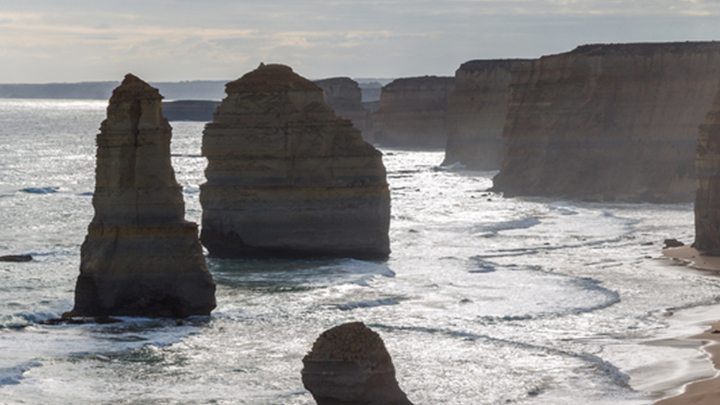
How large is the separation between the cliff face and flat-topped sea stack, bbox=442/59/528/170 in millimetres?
24954

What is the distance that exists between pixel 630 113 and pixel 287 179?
31.4 meters

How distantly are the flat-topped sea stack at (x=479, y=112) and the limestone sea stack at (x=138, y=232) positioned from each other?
62.2 m

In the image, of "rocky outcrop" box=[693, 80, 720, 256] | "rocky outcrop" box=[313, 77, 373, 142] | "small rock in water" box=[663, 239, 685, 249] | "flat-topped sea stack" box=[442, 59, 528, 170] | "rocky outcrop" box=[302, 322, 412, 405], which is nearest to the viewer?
"rocky outcrop" box=[302, 322, 412, 405]

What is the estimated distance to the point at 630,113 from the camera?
55375mm

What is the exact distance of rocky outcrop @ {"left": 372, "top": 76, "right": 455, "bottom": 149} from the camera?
372 feet

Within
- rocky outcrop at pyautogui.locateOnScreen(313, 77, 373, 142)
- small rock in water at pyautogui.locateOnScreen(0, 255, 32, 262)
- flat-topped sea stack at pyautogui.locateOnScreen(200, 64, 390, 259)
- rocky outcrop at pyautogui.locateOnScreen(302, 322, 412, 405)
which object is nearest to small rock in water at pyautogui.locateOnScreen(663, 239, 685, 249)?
flat-topped sea stack at pyautogui.locateOnScreen(200, 64, 390, 259)

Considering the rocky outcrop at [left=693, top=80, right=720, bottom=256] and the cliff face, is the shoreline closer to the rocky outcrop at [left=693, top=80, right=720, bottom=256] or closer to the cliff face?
the rocky outcrop at [left=693, top=80, right=720, bottom=256]

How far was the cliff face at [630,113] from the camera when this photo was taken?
55062 millimetres

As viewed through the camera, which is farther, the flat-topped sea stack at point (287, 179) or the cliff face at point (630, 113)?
the cliff face at point (630, 113)

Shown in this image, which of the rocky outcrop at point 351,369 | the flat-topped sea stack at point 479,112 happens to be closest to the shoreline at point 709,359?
the rocky outcrop at point 351,369

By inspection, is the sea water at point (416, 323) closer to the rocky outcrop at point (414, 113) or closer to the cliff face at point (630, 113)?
the cliff face at point (630, 113)

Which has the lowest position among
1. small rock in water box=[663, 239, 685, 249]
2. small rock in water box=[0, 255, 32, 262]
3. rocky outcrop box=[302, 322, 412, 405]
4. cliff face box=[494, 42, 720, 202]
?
small rock in water box=[0, 255, 32, 262]

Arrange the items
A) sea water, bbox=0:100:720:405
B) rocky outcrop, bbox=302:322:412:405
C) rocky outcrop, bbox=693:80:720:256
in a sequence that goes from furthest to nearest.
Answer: rocky outcrop, bbox=693:80:720:256 < sea water, bbox=0:100:720:405 < rocky outcrop, bbox=302:322:412:405

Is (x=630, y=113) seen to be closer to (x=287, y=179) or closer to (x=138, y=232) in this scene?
(x=287, y=179)
